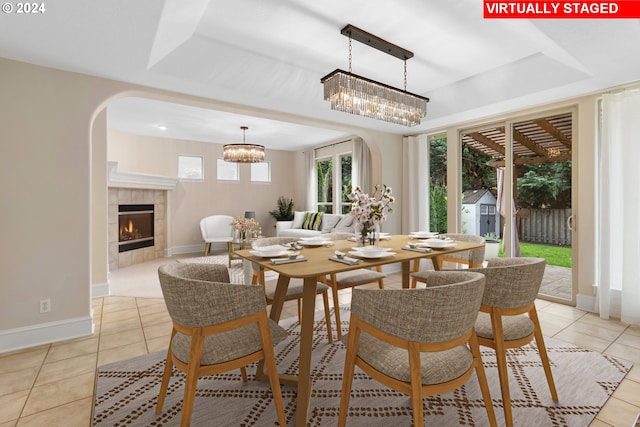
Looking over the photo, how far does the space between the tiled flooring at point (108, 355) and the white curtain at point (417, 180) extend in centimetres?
199

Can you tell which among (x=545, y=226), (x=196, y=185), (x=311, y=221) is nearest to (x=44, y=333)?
(x=196, y=185)

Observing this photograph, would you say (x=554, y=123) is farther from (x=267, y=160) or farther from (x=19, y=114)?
(x=267, y=160)

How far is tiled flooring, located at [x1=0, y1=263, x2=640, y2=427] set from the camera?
5.63 feet

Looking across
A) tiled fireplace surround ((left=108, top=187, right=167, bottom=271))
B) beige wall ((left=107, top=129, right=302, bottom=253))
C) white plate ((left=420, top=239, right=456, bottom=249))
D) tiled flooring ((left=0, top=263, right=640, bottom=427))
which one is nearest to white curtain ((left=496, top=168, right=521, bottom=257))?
tiled flooring ((left=0, top=263, right=640, bottom=427))

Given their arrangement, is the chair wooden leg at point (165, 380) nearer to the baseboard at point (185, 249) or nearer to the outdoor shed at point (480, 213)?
the outdoor shed at point (480, 213)

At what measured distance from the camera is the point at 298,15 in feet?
7.42

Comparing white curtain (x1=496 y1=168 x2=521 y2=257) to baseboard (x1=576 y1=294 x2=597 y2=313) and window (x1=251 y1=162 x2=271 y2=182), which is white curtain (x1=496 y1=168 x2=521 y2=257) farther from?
window (x1=251 y1=162 x2=271 y2=182)

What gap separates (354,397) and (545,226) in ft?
11.2

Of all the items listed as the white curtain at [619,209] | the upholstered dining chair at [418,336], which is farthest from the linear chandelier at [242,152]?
the white curtain at [619,209]

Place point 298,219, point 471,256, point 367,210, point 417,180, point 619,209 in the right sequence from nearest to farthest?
point 367,210 < point 471,256 < point 619,209 < point 417,180 < point 298,219

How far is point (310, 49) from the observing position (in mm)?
2775

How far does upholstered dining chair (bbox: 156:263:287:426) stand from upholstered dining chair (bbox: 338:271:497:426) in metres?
0.44

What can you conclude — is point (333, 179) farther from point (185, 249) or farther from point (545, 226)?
point (545, 226)

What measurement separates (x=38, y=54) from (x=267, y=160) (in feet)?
18.8
